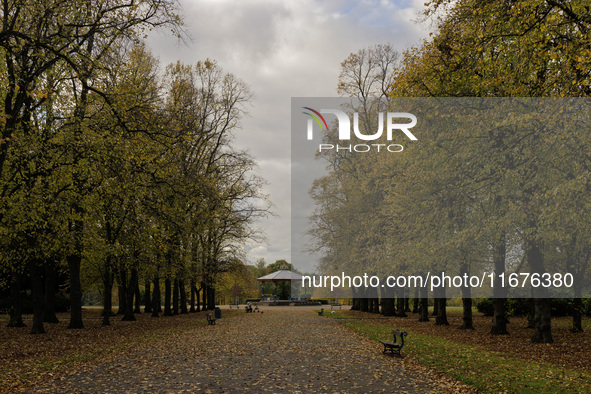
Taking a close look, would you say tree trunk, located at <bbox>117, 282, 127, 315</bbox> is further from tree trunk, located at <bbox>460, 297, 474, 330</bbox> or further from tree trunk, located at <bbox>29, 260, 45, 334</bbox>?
tree trunk, located at <bbox>460, 297, 474, 330</bbox>

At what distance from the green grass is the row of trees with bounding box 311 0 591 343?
12.7ft

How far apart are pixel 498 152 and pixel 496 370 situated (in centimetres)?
762

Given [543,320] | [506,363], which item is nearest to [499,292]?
[543,320]

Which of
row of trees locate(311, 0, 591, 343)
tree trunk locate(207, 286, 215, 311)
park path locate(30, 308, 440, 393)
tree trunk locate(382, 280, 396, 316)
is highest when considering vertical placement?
row of trees locate(311, 0, 591, 343)

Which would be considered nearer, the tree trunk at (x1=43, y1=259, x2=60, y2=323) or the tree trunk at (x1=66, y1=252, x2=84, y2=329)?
the tree trunk at (x1=66, y1=252, x2=84, y2=329)

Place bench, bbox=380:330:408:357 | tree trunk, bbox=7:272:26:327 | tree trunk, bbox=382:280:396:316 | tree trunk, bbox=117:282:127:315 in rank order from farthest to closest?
tree trunk, bbox=382:280:396:316
tree trunk, bbox=117:282:127:315
tree trunk, bbox=7:272:26:327
bench, bbox=380:330:408:357

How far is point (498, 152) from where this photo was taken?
1586 centimetres

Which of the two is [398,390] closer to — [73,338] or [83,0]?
[83,0]

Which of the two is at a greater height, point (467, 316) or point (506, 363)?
point (506, 363)

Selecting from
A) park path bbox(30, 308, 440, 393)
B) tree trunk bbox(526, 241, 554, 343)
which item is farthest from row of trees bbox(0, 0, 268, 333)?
tree trunk bbox(526, 241, 554, 343)

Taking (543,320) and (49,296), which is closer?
(543,320)

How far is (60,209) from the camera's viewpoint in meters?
15.4

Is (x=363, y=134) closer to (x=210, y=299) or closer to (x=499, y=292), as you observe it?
(x=499, y=292)

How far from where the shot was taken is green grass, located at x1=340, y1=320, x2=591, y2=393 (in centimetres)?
942
